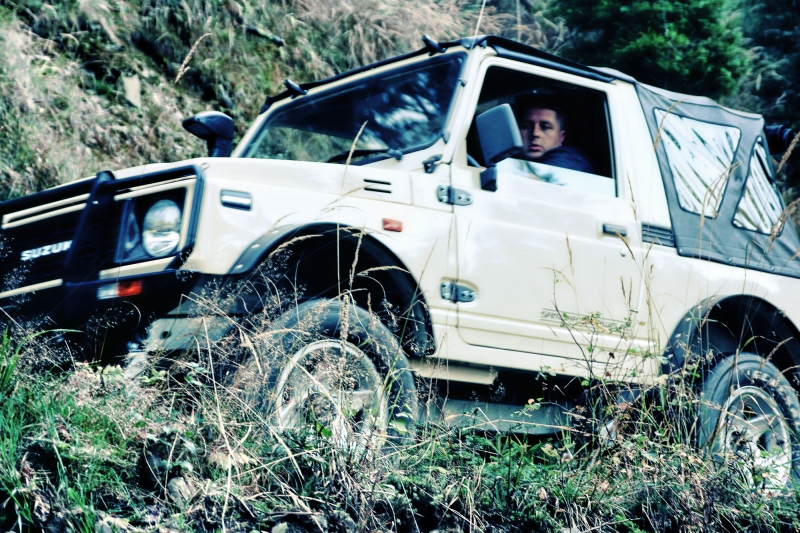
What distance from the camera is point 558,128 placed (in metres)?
4.34

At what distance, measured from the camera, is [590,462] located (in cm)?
286

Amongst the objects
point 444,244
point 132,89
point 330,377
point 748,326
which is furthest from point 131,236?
point 132,89

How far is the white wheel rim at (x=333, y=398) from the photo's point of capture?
2531mm

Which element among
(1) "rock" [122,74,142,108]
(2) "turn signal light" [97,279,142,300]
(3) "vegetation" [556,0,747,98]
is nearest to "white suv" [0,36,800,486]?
(2) "turn signal light" [97,279,142,300]

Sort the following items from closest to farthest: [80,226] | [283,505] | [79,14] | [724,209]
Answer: [283,505] → [80,226] → [724,209] → [79,14]

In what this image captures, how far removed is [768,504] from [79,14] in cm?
738

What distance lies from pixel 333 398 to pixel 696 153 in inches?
115

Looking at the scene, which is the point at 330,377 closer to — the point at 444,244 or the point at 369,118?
the point at 444,244

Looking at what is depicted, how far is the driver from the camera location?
4.21 metres

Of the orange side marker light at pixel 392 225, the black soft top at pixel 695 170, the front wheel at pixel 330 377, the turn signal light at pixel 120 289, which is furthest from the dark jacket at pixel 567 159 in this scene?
the turn signal light at pixel 120 289

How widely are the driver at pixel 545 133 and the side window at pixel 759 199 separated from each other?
104cm

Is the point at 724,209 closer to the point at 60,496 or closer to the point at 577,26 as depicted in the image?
the point at 60,496

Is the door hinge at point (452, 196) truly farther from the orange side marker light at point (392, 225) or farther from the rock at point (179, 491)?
the rock at point (179, 491)

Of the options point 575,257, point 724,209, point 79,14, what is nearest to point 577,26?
point 79,14
